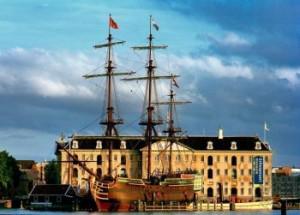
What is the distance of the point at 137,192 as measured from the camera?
6186 inches

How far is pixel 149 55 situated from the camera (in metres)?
165

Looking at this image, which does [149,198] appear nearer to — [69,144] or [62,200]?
[62,200]

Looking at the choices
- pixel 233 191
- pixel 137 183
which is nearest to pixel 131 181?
pixel 137 183

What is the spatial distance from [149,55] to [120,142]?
37.7 meters

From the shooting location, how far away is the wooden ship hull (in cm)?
15175

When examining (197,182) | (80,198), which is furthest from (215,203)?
(80,198)

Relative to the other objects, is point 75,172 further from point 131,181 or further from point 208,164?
point 131,181

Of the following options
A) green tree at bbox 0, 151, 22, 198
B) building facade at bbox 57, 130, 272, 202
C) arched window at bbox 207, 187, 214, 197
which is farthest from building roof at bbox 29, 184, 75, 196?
arched window at bbox 207, 187, 214, 197

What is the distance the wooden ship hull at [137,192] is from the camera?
5974 inches

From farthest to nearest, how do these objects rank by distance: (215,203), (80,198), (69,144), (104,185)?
(69,144) < (215,203) < (80,198) < (104,185)

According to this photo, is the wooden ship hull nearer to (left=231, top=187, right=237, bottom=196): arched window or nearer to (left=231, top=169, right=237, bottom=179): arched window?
(left=231, top=169, right=237, bottom=179): arched window

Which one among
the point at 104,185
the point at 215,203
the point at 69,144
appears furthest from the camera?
the point at 69,144

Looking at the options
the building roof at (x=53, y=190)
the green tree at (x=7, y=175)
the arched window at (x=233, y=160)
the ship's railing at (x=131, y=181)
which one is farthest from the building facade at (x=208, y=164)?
the ship's railing at (x=131, y=181)

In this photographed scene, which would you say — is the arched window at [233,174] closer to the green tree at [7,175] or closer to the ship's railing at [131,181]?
the ship's railing at [131,181]
